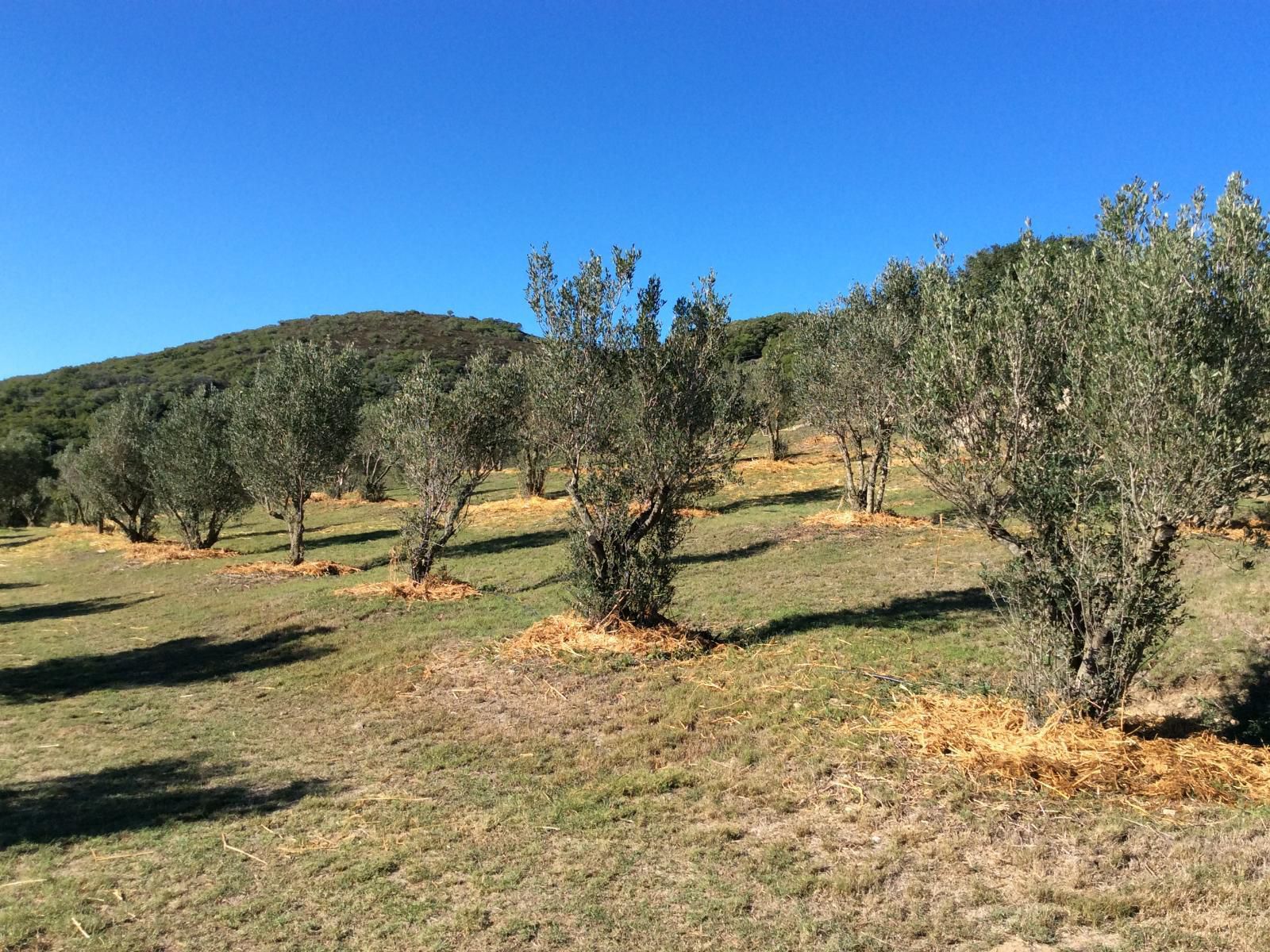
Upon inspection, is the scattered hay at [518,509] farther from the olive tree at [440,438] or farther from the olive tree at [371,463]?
the olive tree at [440,438]

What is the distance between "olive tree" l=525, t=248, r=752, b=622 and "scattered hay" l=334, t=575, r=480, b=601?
6895 millimetres

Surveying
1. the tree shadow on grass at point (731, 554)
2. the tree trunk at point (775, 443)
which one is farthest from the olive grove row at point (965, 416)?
the tree trunk at point (775, 443)

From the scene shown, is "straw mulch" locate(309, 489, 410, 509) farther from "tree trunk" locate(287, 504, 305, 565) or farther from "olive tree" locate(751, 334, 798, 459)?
"olive tree" locate(751, 334, 798, 459)

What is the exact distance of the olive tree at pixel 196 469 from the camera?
100ft

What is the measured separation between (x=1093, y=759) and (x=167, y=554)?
35.0 meters

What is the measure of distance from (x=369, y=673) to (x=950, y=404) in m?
10.5

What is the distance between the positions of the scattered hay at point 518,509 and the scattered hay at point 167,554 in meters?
10.9

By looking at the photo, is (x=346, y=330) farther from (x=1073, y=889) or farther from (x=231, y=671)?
(x=1073, y=889)

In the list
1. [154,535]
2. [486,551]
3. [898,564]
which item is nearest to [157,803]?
[898,564]

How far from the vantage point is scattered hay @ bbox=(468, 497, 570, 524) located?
34.2m

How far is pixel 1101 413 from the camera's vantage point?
24.1 ft

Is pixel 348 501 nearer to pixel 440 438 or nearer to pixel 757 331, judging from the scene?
pixel 440 438

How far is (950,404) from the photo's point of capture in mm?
8156

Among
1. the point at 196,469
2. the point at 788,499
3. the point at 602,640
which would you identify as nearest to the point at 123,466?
the point at 196,469
